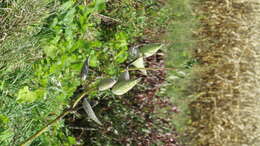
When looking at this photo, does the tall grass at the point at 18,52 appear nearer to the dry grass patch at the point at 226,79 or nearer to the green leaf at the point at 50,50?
the green leaf at the point at 50,50


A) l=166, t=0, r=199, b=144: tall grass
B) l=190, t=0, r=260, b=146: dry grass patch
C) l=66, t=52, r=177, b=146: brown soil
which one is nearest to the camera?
l=66, t=52, r=177, b=146: brown soil

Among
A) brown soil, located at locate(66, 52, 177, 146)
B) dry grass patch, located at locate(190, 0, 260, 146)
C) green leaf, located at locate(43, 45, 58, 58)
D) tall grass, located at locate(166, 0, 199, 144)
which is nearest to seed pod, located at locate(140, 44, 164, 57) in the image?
green leaf, located at locate(43, 45, 58, 58)

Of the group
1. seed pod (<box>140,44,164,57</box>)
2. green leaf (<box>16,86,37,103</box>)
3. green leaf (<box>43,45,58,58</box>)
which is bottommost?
green leaf (<box>16,86,37,103</box>)

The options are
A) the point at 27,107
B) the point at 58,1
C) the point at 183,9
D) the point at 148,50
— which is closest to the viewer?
the point at 148,50

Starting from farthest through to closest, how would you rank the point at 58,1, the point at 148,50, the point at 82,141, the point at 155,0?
the point at 155,0
the point at 82,141
the point at 58,1
the point at 148,50

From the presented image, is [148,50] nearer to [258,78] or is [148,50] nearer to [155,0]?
[155,0]

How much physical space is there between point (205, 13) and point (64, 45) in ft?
7.29

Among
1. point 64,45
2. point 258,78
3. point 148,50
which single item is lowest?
point 258,78

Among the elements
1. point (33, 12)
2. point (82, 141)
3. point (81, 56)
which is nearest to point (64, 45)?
point (81, 56)

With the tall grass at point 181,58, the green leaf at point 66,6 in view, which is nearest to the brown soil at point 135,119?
the tall grass at point 181,58

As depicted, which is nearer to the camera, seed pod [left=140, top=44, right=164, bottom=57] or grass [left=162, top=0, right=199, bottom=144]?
seed pod [left=140, top=44, right=164, bottom=57]

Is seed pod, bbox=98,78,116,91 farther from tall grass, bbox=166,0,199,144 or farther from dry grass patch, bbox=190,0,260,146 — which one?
dry grass patch, bbox=190,0,260,146

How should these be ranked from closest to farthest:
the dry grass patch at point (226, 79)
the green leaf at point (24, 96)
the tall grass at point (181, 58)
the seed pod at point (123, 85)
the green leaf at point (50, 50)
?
1. the seed pod at point (123, 85)
2. the green leaf at point (24, 96)
3. the green leaf at point (50, 50)
4. the tall grass at point (181, 58)
5. the dry grass patch at point (226, 79)

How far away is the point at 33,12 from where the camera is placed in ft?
5.31
